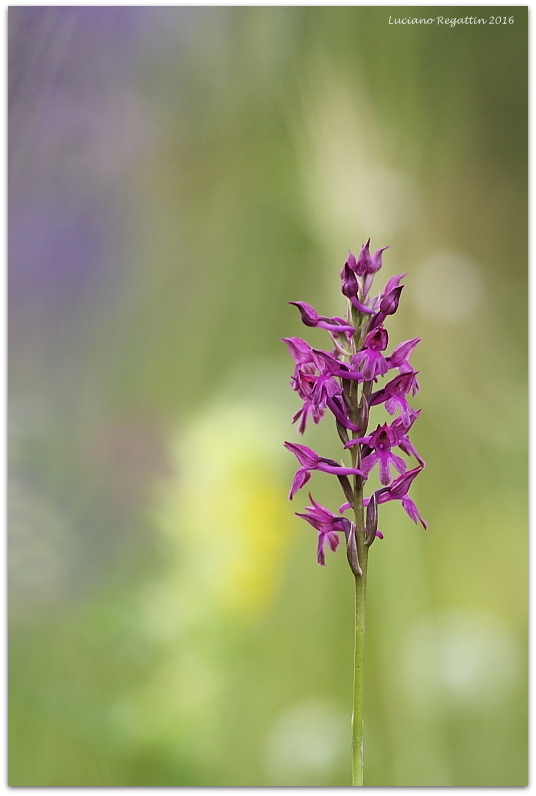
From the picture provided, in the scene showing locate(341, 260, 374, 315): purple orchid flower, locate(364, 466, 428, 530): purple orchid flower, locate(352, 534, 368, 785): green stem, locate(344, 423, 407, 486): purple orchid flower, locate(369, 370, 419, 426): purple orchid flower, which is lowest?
locate(352, 534, 368, 785): green stem

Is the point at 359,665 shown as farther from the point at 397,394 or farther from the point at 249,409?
the point at 249,409

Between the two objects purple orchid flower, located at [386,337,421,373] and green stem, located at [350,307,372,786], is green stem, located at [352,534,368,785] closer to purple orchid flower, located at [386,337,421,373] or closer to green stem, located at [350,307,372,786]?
green stem, located at [350,307,372,786]

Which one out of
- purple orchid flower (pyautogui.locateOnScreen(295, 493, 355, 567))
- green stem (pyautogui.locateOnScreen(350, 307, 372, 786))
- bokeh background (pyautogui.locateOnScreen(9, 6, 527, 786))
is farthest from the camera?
bokeh background (pyautogui.locateOnScreen(9, 6, 527, 786))

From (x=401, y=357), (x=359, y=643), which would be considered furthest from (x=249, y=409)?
(x=359, y=643)

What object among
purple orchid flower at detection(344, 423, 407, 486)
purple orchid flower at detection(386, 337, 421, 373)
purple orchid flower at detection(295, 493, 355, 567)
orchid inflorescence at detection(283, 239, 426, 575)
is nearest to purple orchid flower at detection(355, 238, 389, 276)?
orchid inflorescence at detection(283, 239, 426, 575)

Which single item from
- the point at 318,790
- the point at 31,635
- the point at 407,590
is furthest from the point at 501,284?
the point at 31,635

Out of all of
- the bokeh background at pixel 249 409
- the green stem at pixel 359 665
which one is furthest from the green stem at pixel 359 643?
the bokeh background at pixel 249 409
